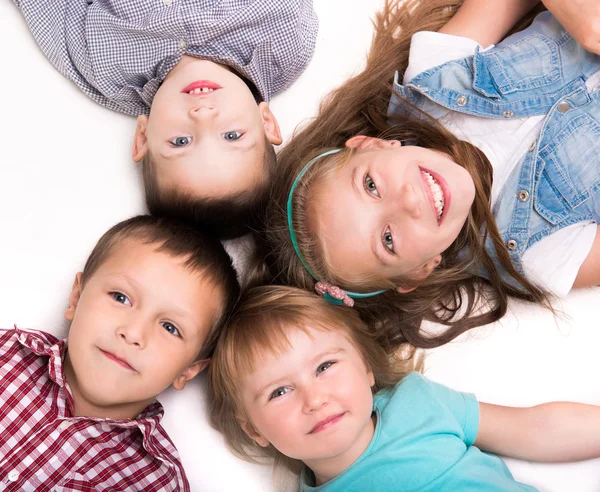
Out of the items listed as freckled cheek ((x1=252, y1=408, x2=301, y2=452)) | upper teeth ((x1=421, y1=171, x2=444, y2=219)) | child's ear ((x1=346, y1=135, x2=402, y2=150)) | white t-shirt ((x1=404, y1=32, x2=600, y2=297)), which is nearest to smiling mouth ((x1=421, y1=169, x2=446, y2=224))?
upper teeth ((x1=421, y1=171, x2=444, y2=219))

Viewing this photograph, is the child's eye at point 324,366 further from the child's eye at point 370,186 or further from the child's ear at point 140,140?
the child's ear at point 140,140

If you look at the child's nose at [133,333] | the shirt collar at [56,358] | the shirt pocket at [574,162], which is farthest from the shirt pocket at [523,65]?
the shirt collar at [56,358]

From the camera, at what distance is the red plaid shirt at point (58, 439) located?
1103 millimetres

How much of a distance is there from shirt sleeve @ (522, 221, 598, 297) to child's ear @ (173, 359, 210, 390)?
25.2 inches

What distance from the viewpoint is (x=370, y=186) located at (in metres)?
1.12

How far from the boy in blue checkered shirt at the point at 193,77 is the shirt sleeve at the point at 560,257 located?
1.75ft

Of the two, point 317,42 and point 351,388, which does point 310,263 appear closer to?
point 351,388

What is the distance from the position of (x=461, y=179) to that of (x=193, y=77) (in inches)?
21.3

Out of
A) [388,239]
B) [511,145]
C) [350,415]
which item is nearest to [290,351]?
[350,415]

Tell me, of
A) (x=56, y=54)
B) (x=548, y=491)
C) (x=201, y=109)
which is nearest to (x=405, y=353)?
(x=548, y=491)

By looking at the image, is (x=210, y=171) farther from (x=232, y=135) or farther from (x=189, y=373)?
(x=189, y=373)

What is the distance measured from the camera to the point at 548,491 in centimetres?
118

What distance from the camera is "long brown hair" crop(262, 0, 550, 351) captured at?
1228 mm

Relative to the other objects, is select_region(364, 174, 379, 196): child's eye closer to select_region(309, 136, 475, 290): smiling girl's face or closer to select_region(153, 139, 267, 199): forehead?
select_region(309, 136, 475, 290): smiling girl's face
